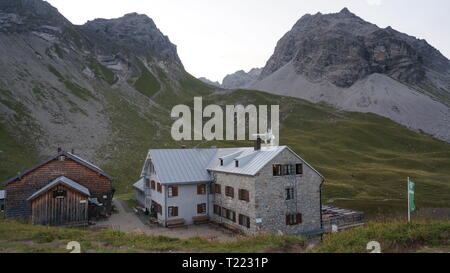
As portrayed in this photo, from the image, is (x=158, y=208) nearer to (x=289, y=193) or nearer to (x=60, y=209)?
(x=60, y=209)

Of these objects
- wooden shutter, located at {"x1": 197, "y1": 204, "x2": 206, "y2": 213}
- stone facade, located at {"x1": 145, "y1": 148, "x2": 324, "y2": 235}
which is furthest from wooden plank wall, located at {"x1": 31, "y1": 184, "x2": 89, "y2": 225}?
wooden shutter, located at {"x1": 197, "y1": 204, "x2": 206, "y2": 213}

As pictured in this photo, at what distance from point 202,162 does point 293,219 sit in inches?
582

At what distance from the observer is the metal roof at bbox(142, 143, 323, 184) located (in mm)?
35737

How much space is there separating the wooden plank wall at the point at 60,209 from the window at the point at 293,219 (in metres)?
24.7

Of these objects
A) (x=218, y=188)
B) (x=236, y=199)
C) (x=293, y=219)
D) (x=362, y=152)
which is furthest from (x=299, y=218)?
(x=362, y=152)

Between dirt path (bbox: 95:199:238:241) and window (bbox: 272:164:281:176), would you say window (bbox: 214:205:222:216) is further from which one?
window (bbox: 272:164:281:176)

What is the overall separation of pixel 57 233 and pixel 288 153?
79.5ft

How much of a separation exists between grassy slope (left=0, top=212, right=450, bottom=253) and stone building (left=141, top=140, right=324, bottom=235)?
16.1 meters

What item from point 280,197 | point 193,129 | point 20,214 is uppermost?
point 193,129

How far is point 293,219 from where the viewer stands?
3522cm
